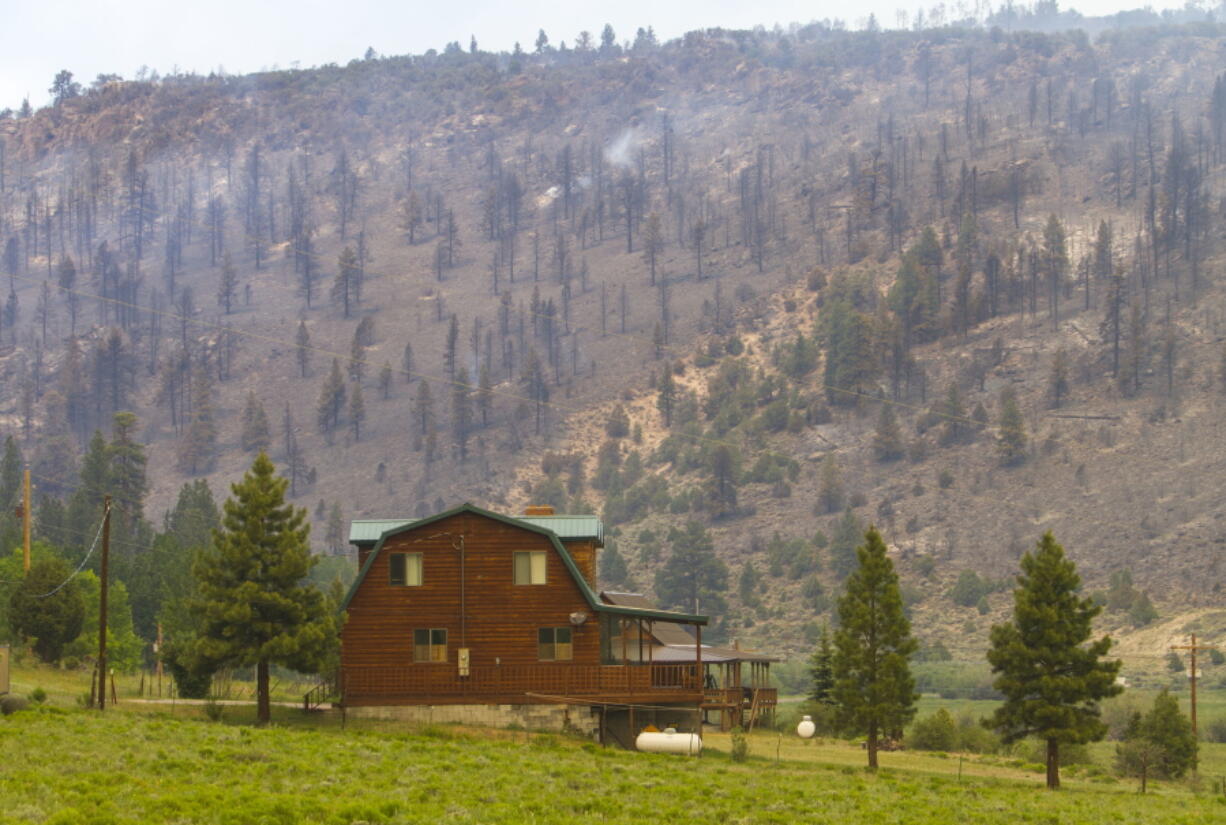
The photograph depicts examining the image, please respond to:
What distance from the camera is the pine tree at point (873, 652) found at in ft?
180

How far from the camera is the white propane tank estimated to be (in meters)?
52.9

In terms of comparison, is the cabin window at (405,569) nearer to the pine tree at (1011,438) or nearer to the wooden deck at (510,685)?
the wooden deck at (510,685)

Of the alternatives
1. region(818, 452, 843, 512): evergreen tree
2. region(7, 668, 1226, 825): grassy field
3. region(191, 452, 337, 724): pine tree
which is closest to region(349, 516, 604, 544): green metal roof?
region(191, 452, 337, 724): pine tree

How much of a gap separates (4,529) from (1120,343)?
428 feet

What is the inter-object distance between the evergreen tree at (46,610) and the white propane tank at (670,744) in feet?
105

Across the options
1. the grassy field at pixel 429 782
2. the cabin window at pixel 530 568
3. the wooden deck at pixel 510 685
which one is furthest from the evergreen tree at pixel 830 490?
the cabin window at pixel 530 568

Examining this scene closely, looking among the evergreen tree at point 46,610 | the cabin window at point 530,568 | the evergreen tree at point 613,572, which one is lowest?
the evergreen tree at point 46,610

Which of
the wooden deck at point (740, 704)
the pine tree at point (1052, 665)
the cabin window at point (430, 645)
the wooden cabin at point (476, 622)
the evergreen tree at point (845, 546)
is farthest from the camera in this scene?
the evergreen tree at point (845, 546)

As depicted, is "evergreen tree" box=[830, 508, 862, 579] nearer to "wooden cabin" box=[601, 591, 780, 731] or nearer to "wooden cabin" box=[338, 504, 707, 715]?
"wooden cabin" box=[601, 591, 780, 731]

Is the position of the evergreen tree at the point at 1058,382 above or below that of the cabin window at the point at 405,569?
above

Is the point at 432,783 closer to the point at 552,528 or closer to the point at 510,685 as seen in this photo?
the point at 510,685

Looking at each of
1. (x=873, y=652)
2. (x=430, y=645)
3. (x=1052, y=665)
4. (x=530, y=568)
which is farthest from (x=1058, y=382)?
(x=430, y=645)

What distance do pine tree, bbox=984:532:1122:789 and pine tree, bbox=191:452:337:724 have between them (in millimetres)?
22735

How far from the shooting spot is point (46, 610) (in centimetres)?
7200
